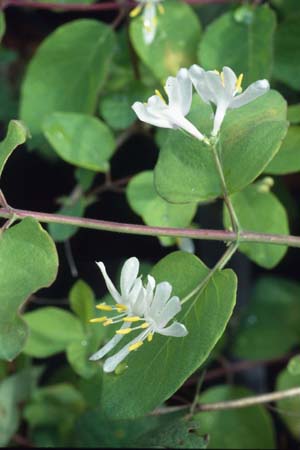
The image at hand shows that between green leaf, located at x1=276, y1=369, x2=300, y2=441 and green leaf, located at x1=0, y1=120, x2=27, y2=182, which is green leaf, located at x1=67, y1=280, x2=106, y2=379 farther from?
green leaf, located at x1=0, y1=120, x2=27, y2=182

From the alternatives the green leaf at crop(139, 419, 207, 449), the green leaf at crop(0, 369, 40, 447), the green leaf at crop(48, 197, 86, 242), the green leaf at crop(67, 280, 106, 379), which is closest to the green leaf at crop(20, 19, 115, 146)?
the green leaf at crop(48, 197, 86, 242)

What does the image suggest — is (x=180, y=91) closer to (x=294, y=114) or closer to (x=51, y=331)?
(x=294, y=114)

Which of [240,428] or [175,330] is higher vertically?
[175,330]

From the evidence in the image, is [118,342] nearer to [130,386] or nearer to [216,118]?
[130,386]

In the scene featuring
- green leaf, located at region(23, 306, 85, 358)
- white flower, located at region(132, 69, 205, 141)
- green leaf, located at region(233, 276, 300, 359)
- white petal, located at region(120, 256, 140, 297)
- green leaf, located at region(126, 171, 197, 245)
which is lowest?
green leaf, located at region(233, 276, 300, 359)

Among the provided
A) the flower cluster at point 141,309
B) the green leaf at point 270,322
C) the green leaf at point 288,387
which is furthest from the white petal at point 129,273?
the green leaf at point 270,322

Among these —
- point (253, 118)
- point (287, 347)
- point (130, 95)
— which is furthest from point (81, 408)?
point (253, 118)

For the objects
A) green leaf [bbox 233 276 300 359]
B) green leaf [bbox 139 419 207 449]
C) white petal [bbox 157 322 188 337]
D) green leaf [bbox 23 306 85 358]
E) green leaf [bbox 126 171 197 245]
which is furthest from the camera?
green leaf [bbox 233 276 300 359]

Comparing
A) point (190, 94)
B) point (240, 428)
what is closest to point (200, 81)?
point (190, 94)
